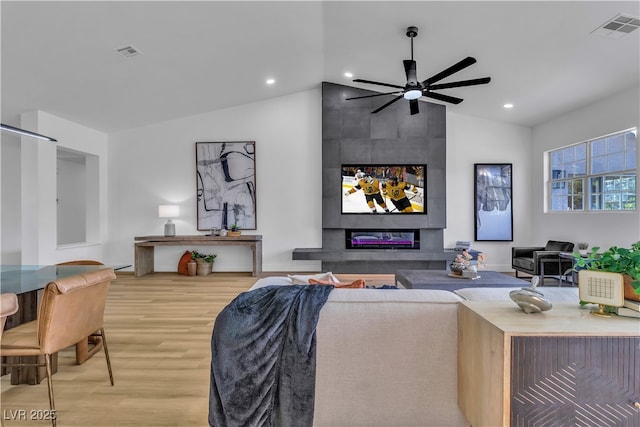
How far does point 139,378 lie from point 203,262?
4226mm

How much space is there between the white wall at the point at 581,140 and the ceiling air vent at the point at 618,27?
4.22ft

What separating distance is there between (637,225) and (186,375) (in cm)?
539

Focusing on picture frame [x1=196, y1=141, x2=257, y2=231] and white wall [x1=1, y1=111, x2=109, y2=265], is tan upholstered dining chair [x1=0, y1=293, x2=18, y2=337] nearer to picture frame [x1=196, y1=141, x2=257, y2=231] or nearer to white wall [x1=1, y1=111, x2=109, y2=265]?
white wall [x1=1, y1=111, x2=109, y2=265]

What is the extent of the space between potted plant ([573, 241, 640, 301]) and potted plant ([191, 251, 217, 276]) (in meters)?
6.04

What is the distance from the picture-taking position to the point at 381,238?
264 inches

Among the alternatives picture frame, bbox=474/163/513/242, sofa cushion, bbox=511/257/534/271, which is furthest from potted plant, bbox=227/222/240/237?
sofa cushion, bbox=511/257/534/271

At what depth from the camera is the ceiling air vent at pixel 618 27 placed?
3.33 meters

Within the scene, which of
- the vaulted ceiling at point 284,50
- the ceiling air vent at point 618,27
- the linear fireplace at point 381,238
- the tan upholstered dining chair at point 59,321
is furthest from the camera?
the linear fireplace at point 381,238

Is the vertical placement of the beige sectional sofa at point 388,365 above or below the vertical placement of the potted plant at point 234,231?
below

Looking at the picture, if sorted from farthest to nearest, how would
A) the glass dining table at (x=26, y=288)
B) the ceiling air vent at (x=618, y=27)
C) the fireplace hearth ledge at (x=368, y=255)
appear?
the fireplace hearth ledge at (x=368, y=255)
the ceiling air vent at (x=618, y=27)
the glass dining table at (x=26, y=288)

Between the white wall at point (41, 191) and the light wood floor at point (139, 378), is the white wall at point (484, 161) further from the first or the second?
the white wall at point (41, 191)

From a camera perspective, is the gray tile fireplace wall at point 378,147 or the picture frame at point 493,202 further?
the picture frame at point 493,202

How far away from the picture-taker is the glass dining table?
229 centimetres

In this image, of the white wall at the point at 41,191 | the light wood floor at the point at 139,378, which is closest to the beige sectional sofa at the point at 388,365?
the light wood floor at the point at 139,378
